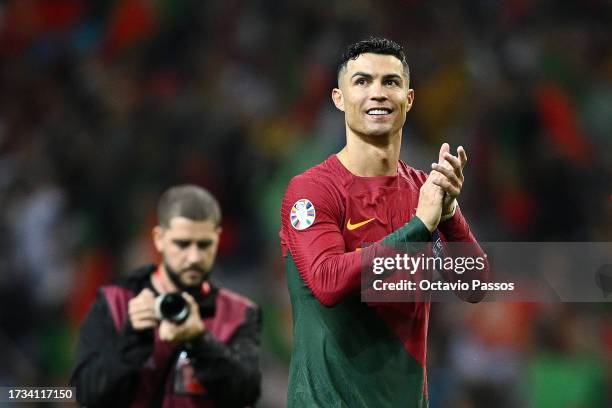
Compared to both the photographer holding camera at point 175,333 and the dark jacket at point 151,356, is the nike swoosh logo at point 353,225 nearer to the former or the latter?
the photographer holding camera at point 175,333

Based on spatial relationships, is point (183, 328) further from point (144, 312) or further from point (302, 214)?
point (302, 214)

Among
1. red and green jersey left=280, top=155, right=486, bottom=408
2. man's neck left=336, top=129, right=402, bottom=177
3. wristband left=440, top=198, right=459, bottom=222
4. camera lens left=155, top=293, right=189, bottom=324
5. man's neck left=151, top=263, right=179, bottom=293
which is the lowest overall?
red and green jersey left=280, top=155, right=486, bottom=408

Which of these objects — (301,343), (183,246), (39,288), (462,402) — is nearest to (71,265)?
(39,288)

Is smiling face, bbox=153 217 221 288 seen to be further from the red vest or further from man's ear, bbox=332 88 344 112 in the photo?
man's ear, bbox=332 88 344 112

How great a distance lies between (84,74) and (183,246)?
12.1 ft

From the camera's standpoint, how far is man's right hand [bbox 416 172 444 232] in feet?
10.3

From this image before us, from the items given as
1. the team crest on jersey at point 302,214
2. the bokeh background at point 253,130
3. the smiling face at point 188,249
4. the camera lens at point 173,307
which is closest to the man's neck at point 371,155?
the team crest on jersey at point 302,214

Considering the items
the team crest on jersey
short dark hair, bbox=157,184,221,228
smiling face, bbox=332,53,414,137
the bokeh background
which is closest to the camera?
the team crest on jersey


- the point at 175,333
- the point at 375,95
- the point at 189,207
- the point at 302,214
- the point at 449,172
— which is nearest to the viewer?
the point at 449,172

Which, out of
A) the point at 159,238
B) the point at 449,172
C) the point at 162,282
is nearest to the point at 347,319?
the point at 449,172

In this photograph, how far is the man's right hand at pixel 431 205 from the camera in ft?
10.3

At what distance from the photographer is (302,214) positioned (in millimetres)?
3338

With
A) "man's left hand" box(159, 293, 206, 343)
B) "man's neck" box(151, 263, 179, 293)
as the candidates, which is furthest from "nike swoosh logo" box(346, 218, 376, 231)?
"man's neck" box(151, 263, 179, 293)

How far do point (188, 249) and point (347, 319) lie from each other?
1.91 metres
